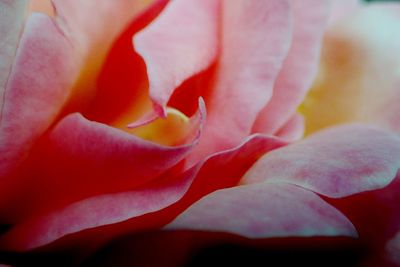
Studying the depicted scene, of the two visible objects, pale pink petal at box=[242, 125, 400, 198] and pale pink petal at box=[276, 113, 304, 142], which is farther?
pale pink petal at box=[276, 113, 304, 142]

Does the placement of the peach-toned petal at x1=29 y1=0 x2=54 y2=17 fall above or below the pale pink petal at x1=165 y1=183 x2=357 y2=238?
above

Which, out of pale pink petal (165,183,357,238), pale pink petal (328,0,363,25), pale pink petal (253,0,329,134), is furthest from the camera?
pale pink petal (328,0,363,25)

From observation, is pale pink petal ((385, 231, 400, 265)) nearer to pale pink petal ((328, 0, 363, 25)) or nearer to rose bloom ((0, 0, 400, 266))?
rose bloom ((0, 0, 400, 266))

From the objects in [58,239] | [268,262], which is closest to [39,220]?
[58,239]

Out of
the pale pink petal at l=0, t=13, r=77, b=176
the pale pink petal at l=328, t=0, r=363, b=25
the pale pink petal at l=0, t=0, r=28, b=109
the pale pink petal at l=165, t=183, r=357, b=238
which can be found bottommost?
the pale pink petal at l=165, t=183, r=357, b=238

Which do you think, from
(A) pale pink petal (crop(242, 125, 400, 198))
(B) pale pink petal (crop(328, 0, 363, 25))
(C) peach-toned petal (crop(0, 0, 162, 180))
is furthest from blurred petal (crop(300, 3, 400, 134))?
(C) peach-toned petal (crop(0, 0, 162, 180))

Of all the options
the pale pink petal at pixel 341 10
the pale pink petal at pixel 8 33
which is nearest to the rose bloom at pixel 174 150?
the pale pink petal at pixel 8 33

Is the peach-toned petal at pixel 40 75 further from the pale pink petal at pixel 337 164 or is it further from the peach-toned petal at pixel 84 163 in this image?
the pale pink petal at pixel 337 164
